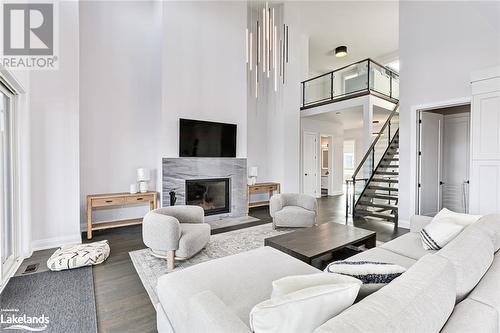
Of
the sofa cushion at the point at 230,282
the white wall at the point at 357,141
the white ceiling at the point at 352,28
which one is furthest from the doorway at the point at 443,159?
the white wall at the point at 357,141

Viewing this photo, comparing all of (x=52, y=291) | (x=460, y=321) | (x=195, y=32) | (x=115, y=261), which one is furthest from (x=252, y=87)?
(x=460, y=321)

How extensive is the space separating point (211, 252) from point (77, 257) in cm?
162

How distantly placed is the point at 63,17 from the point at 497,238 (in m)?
5.84

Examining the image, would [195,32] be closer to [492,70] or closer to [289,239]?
[289,239]

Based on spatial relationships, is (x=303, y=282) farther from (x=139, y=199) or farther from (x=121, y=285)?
(x=139, y=199)

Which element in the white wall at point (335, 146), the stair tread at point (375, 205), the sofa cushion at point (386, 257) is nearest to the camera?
the sofa cushion at point (386, 257)

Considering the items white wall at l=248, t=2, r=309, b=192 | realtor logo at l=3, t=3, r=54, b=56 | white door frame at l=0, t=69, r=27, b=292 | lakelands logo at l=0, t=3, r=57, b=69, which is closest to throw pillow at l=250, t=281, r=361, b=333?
white door frame at l=0, t=69, r=27, b=292

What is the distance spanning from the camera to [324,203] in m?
7.64

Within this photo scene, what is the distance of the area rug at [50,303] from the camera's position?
1.96m

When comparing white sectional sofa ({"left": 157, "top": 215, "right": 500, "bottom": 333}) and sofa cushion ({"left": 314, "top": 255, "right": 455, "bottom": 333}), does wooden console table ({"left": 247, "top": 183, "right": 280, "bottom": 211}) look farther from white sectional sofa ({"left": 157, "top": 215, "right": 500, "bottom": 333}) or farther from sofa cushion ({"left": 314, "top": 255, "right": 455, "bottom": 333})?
sofa cushion ({"left": 314, "top": 255, "right": 455, "bottom": 333})

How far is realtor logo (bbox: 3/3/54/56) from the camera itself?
311cm

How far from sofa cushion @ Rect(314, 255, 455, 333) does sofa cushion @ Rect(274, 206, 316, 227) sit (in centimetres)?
328

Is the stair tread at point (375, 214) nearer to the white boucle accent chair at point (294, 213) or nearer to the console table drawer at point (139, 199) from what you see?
the white boucle accent chair at point (294, 213)

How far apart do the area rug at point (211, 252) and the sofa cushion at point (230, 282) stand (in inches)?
30.3
